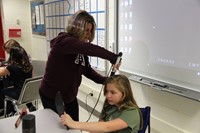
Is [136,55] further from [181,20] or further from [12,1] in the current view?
[12,1]

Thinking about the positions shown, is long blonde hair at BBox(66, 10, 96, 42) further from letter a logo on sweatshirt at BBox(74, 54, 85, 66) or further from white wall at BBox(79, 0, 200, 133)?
white wall at BBox(79, 0, 200, 133)

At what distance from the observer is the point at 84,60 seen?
167cm

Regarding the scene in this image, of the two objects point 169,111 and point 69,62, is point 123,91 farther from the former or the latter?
point 169,111

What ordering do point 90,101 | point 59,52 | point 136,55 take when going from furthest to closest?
point 90,101 → point 136,55 → point 59,52

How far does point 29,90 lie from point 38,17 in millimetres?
2917

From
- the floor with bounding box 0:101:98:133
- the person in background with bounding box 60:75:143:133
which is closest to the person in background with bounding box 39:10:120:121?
the person in background with bounding box 60:75:143:133

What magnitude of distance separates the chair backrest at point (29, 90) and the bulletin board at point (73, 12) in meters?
0.78

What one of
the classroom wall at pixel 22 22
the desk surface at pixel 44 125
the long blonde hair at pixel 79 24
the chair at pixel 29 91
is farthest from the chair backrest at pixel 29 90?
the classroom wall at pixel 22 22

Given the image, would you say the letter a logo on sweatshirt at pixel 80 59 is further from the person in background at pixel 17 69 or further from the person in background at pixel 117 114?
the person in background at pixel 17 69

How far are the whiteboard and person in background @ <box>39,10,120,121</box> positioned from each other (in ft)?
1.52

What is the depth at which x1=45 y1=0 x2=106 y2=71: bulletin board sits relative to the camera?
8.44ft

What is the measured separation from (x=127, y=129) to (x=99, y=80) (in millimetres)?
517

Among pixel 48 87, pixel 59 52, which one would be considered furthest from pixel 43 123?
pixel 59 52

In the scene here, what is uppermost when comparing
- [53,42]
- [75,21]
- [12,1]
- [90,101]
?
[12,1]
